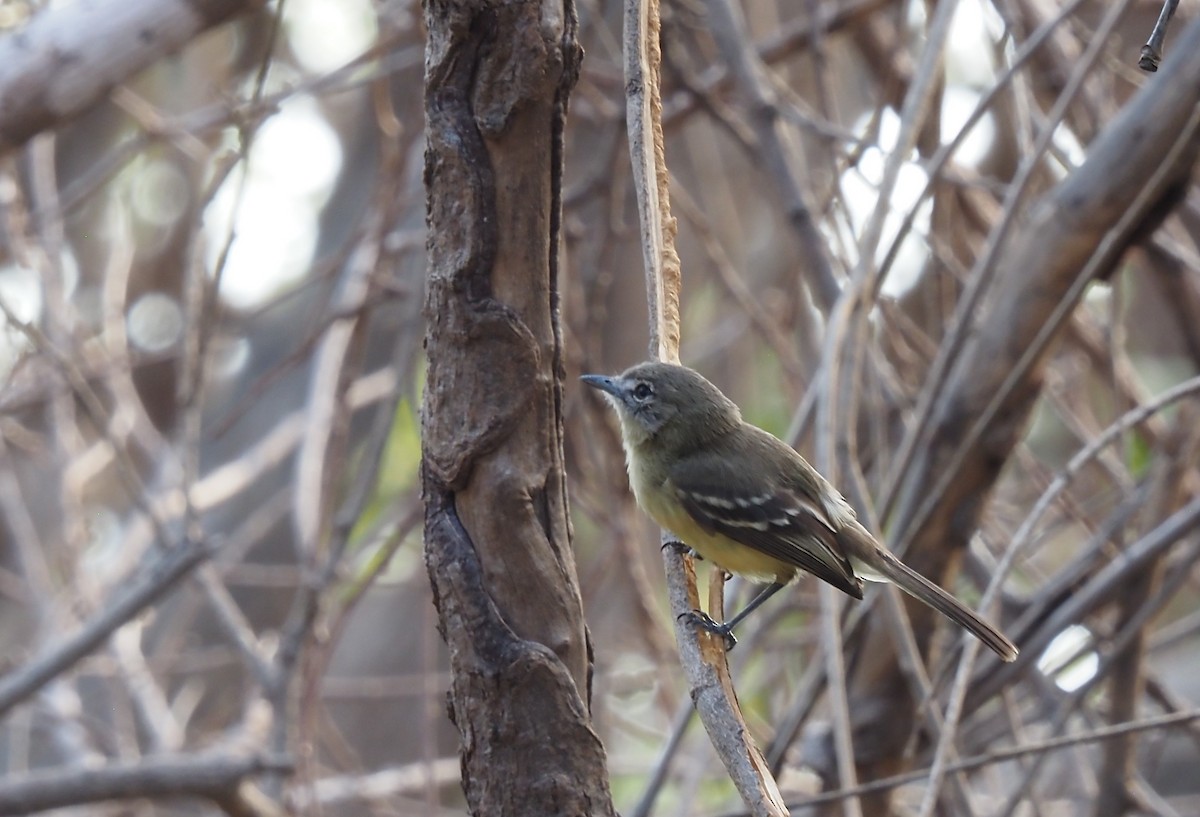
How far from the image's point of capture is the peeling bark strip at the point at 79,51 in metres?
3.34

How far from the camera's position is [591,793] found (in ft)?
6.22

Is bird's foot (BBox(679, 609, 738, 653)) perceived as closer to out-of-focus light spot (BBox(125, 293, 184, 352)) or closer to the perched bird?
the perched bird

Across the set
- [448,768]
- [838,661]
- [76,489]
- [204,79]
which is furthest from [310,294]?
[838,661]

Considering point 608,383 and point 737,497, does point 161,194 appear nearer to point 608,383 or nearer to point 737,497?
point 608,383

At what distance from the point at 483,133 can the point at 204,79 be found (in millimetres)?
7472

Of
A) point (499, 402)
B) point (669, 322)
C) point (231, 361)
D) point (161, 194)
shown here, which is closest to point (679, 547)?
point (669, 322)

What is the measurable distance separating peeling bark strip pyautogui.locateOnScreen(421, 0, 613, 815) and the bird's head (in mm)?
1535

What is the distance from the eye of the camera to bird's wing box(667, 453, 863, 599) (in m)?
3.24

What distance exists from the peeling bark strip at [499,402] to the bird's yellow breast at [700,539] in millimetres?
1265

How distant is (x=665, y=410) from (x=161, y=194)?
270 inches

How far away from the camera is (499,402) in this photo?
6.30 feet

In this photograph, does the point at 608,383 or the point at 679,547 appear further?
the point at 608,383

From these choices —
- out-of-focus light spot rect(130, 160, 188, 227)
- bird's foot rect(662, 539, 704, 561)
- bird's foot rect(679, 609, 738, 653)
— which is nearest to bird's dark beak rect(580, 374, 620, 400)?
bird's foot rect(662, 539, 704, 561)

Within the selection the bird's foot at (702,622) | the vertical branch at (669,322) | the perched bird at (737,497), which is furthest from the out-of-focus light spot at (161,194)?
the bird's foot at (702,622)
